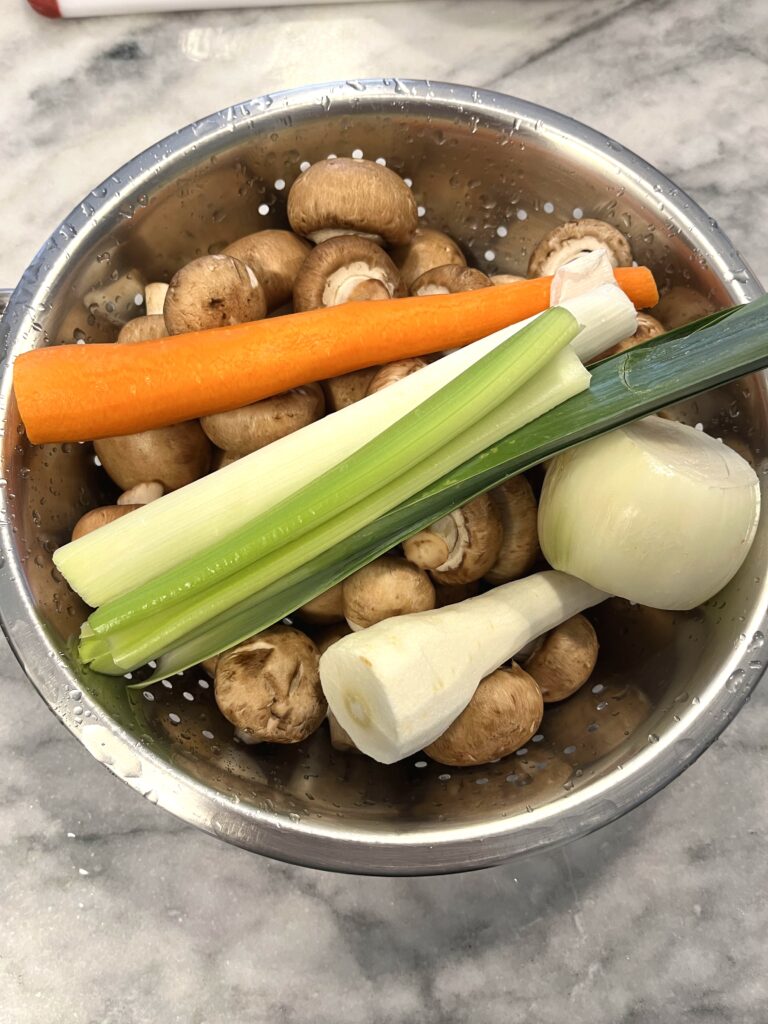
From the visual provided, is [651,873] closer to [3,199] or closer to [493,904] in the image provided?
[493,904]

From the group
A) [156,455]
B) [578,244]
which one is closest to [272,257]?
[156,455]

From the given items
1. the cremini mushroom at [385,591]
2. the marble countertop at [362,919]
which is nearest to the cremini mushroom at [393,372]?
the cremini mushroom at [385,591]

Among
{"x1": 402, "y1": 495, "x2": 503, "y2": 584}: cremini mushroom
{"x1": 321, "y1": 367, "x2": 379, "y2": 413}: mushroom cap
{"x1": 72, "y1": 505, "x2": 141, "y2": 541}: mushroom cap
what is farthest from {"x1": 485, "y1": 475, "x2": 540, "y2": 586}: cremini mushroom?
{"x1": 72, "y1": 505, "x2": 141, "y2": 541}: mushroom cap

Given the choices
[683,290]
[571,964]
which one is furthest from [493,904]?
[683,290]

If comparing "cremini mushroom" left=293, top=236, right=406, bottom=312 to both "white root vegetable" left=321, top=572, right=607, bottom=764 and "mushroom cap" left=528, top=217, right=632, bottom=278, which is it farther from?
"white root vegetable" left=321, top=572, right=607, bottom=764

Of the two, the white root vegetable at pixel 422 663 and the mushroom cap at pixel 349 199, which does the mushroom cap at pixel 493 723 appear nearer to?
the white root vegetable at pixel 422 663
